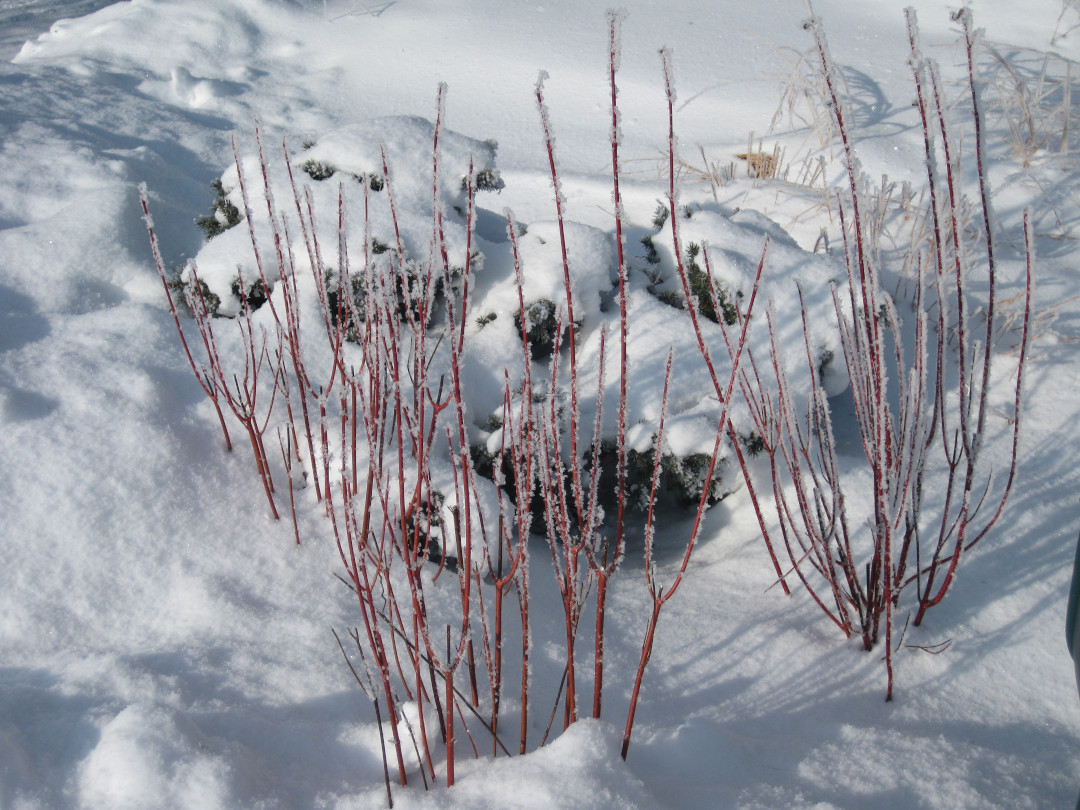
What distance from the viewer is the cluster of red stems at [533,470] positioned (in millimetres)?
1044

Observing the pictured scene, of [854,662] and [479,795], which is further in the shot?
[854,662]

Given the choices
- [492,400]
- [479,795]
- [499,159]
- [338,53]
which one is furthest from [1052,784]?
[338,53]

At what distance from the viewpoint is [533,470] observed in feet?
4.69

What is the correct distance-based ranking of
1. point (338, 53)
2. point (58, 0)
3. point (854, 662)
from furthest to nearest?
Result: point (58, 0)
point (338, 53)
point (854, 662)

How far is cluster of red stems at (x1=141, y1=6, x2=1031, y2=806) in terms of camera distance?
104cm

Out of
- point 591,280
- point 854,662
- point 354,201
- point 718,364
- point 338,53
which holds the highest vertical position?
point 338,53

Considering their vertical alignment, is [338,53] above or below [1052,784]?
above

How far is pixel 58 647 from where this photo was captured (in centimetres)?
137

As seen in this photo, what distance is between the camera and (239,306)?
2215mm

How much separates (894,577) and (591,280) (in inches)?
46.5

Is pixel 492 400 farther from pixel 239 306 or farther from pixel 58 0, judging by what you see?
pixel 58 0

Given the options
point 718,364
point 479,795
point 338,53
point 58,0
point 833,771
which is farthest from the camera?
point 58,0

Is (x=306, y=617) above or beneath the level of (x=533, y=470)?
beneath

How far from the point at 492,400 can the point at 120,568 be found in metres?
1.02
